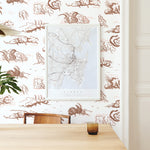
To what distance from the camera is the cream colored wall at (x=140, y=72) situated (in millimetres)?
2469

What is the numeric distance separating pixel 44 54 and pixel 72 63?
0.33 metres

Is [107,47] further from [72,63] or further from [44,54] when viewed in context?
[44,54]

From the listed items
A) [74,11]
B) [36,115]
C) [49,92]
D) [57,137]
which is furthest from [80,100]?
[74,11]

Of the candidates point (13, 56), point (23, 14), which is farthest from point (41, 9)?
point (13, 56)

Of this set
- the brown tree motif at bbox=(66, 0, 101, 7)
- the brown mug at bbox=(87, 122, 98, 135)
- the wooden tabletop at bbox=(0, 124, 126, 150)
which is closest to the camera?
the wooden tabletop at bbox=(0, 124, 126, 150)

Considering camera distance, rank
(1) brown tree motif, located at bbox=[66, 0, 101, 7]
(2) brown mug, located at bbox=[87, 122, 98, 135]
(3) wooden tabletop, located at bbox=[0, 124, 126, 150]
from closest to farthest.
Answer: (3) wooden tabletop, located at bbox=[0, 124, 126, 150], (2) brown mug, located at bbox=[87, 122, 98, 135], (1) brown tree motif, located at bbox=[66, 0, 101, 7]

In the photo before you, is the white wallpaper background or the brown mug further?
the white wallpaper background

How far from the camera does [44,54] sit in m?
2.43

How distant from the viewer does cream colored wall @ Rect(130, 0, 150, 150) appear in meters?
2.47

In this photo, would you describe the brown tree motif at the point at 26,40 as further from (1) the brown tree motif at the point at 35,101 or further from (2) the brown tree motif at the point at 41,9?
(1) the brown tree motif at the point at 35,101

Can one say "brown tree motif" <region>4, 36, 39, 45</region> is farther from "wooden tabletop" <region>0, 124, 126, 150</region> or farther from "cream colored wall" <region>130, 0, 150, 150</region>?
"cream colored wall" <region>130, 0, 150, 150</region>

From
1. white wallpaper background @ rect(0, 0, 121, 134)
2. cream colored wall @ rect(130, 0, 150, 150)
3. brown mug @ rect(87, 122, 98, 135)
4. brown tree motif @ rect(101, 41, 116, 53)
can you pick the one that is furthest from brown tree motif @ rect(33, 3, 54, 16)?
brown mug @ rect(87, 122, 98, 135)

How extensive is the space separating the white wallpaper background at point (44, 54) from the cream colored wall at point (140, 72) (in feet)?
0.65

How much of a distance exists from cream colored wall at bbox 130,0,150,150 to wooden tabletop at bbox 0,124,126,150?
70 centimetres
